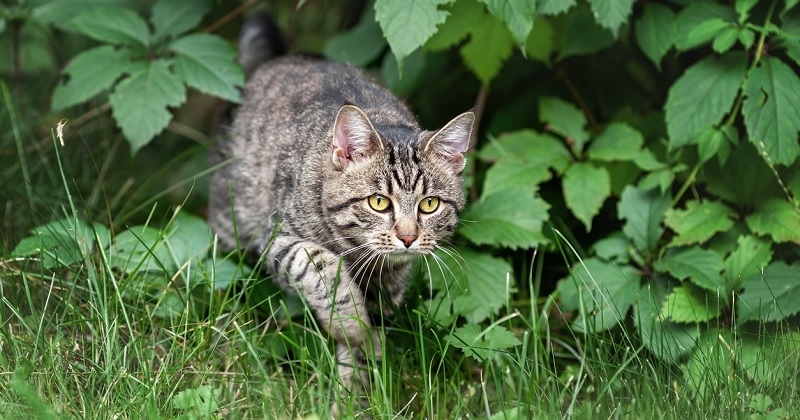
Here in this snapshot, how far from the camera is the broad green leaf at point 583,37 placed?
4.18 meters

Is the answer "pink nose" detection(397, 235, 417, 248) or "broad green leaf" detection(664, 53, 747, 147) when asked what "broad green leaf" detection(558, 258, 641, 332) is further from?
"pink nose" detection(397, 235, 417, 248)

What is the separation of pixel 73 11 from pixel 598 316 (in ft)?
9.57

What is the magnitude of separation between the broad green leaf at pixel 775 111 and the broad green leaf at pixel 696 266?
0.49 m

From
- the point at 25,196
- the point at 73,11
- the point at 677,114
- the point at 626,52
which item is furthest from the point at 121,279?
the point at 626,52

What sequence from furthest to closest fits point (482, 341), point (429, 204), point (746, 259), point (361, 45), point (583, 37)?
point (361, 45), point (583, 37), point (746, 259), point (429, 204), point (482, 341)

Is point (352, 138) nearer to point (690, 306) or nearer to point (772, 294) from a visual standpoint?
point (690, 306)

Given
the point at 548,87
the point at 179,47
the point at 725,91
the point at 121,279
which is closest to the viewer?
the point at 121,279

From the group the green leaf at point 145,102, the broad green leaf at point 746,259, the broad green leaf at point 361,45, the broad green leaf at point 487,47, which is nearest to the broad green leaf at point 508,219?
the broad green leaf at point 487,47

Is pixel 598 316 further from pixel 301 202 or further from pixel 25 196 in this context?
pixel 25 196

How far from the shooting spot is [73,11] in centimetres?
443

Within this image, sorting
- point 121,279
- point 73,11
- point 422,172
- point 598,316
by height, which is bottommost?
point 598,316

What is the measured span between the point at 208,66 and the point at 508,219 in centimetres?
156

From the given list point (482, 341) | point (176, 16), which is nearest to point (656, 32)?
point (482, 341)

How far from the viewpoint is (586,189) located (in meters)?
4.04
